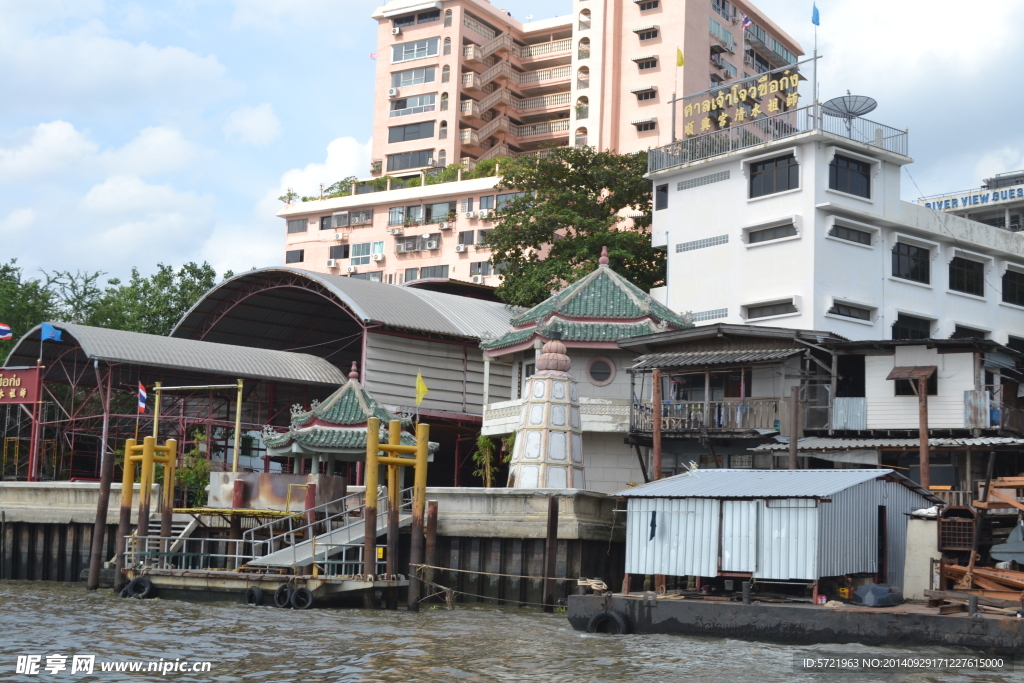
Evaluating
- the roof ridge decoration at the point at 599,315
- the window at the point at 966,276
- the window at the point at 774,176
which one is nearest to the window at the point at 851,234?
the window at the point at 774,176

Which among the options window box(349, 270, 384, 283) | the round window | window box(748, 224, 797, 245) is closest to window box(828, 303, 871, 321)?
window box(748, 224, 797, 245)

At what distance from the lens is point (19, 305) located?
201ft

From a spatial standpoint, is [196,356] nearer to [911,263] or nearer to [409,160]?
[911,263]

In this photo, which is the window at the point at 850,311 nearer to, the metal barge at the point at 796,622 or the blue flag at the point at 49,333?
the metal barge at the point at 796,622

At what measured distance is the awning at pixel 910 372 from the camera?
38.5m

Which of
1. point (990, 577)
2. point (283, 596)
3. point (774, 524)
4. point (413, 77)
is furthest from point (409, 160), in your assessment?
point (990, 577)

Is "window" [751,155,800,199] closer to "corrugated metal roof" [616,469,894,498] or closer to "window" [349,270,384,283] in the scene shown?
"corrugated metal roof" [616,469,894,498]

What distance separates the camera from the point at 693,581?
2923cm

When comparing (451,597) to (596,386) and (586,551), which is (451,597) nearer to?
(586,551)

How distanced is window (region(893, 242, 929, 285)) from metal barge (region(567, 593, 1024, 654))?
26.9 metres

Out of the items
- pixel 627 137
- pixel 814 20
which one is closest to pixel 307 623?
pixel 814 20

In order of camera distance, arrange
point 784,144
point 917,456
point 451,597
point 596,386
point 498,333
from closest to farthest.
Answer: point 451,597
point 917,456
point 596,386
point 784,144
point 498,333

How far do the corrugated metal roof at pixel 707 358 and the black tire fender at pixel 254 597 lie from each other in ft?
49.5

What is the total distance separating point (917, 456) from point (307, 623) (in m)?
20.7
